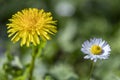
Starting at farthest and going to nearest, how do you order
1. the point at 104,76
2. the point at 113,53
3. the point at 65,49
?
the point at 65,49 → the point at 113,53 → the point at 104,76

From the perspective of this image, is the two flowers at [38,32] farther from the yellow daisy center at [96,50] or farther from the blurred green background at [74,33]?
the blurred green background at [74,33]

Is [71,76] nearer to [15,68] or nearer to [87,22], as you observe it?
[15,68]

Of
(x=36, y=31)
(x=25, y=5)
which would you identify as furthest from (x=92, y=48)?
(x=25, y=5)

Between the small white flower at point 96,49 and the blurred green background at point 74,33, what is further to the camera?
the blurred green background at point 74,33

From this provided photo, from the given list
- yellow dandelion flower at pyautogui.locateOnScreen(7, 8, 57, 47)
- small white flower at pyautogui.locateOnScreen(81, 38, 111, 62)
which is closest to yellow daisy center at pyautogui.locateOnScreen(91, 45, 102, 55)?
small white flower at pyautogui.locateOnScreen(81, 38, 111, 62)

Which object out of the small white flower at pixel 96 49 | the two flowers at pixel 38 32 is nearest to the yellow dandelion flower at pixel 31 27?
the two flowers at pixel 38 32

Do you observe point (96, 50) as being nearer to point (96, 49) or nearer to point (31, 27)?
point (96, 49)
